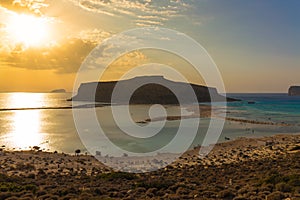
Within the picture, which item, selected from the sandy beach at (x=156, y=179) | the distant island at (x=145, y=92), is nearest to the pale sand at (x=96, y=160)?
the sandy beach at (x=156, y=179)

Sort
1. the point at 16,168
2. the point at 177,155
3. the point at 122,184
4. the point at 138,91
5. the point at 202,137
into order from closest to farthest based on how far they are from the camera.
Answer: the point at 122,184 → the point at 16,168 → the point at 177,155 → the point at 202,137 → the point at 138,91

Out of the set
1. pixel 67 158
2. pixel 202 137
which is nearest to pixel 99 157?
pixel 67 158

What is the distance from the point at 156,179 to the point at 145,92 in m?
136

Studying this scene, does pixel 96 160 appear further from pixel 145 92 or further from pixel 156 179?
pixel 145 92

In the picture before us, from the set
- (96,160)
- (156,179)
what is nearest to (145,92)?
(96,160)

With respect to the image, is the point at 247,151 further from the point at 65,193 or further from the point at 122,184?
the point at 65,193

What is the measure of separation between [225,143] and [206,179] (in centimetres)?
1974

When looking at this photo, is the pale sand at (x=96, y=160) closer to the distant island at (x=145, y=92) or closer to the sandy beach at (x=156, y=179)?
the sandy beach at (x=156, y=179)

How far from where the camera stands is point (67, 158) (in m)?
26.4

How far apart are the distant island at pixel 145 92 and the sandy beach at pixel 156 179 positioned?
115203mm

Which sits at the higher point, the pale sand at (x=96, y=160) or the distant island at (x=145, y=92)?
the distant island at (x=145, y=92)

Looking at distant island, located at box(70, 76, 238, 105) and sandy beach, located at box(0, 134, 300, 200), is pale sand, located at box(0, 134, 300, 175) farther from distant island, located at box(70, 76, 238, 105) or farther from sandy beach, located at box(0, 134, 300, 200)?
distant island, located at box(70, 76, 238, 105)

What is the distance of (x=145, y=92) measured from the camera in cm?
15212

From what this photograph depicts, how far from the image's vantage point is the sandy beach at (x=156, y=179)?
478 inches
